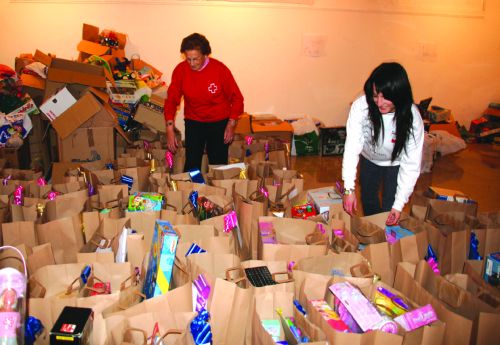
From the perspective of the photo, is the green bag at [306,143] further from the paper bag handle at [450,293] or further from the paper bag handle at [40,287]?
the paper bag handle at [40,287]

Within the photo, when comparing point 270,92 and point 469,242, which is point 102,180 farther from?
point 270,92

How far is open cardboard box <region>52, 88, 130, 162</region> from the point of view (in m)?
3.56

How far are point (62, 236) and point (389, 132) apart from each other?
151 cm

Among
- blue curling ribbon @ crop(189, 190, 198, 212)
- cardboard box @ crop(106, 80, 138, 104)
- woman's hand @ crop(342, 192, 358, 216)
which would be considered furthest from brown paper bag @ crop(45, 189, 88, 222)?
cardboard box @ crop(106, 80, 138, 104)

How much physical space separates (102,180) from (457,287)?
1.94 m

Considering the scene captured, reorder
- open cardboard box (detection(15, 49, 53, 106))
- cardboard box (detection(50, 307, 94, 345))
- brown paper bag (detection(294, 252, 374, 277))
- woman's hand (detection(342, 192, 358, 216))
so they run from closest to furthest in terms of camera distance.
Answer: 1. cardboard box (detection(50, 307, 94, 345))
2. brown paper bag (detection(294, 252, 374, 277))
3. woman's hand (detection(342, 192, 358, 216))
4. open cardboard box (detection(15, 49, 53, 106))

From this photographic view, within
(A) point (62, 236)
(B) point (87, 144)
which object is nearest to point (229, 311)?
(A) point (62, 236)

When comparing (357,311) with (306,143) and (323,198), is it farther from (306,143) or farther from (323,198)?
(306,143)

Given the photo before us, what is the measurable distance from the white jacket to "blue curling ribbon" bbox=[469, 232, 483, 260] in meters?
0.31

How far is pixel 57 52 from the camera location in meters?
5.05

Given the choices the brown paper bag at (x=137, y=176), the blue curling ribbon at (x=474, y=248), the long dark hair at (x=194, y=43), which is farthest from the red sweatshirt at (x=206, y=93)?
the blue curling ribbon at (x=474, y=248)

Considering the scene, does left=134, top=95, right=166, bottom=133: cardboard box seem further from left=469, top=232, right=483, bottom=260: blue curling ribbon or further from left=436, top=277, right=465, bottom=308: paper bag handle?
left=436, top=277, right=465, bottom=308: paper bag handle

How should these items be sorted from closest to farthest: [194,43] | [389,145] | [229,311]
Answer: [229,311], [389,145], [194,43]

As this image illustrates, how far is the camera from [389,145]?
6.70 ft
